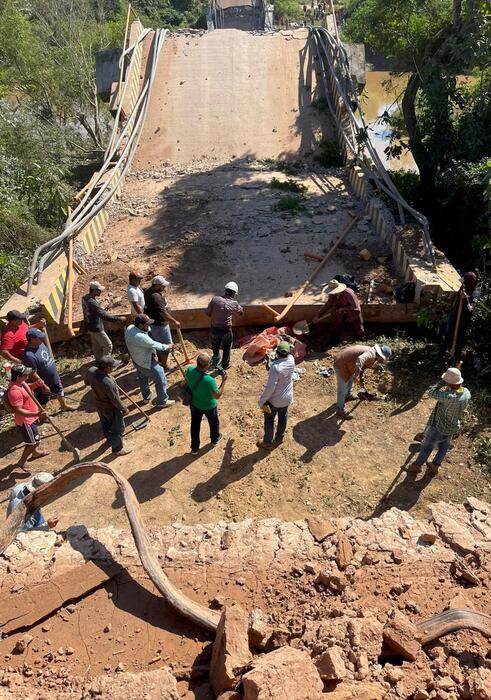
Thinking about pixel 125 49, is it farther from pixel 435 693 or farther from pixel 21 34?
pixel 435 693

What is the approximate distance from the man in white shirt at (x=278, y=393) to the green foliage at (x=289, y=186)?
6717mm

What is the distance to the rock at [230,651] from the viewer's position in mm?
3004

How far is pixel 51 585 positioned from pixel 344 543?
93.9 inches

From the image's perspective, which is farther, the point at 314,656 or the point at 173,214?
the point at 173,214

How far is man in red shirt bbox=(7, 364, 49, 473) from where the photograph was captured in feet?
18.4

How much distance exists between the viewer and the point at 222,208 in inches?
425

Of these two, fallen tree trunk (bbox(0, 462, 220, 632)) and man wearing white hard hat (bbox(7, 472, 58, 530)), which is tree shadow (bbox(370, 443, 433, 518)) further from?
man wearing white hard hat (bbox(7, 472, 58, 530))

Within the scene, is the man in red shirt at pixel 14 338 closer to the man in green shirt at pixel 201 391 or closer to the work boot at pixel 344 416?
the man in green shirt at pixel 201 391

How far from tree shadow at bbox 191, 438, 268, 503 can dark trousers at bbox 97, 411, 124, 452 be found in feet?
3.76

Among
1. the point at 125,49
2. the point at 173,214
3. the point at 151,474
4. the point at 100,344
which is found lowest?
the point at 151,474

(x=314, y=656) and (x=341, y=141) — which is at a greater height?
(x=341, y=141)

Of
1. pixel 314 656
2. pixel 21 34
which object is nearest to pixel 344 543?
pixel 314 656

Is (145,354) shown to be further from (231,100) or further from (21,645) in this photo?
(231,100)

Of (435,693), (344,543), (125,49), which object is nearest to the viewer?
(435,693)
